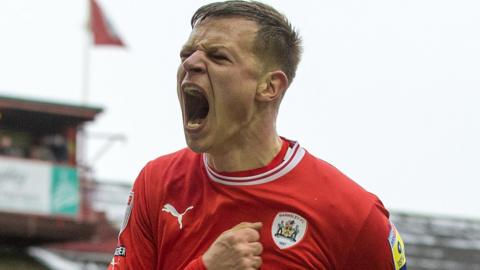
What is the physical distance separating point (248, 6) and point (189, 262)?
121cm

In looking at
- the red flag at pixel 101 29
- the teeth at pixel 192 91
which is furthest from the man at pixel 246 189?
the red flag at pixel 101 29

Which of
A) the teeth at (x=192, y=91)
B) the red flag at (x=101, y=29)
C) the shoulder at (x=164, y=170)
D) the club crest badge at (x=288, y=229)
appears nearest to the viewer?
the teeth at (x=192, y=91)

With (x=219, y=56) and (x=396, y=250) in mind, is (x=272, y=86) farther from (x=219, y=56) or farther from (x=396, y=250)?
(x=396, y=250)

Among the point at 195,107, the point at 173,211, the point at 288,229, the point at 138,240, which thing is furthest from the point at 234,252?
the point at 195,107

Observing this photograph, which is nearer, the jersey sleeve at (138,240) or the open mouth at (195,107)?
the open mouth at (195,107)

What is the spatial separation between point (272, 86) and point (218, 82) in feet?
1.04

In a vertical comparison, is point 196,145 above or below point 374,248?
above

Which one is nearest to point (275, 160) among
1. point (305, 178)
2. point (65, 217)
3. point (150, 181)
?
point (305, 178)

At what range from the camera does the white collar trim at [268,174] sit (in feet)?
20.9

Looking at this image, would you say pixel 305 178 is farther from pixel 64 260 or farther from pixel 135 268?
pixel 64 260

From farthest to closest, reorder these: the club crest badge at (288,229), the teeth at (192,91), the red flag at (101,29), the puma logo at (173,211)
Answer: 1. the red flag at (101,29)
2. the puma logo at (173,211)
3. the club crest badge at (288,229)
4. the teeth at (192,91)

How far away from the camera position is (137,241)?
6461 millimetres

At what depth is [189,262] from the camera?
20.6 ft

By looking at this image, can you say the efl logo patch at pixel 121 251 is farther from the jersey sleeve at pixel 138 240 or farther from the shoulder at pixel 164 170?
the shoulder at pixel 164 170
